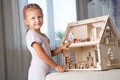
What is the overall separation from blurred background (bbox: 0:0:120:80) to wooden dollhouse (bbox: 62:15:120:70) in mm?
920

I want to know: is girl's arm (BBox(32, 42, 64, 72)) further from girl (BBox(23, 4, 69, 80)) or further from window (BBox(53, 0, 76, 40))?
window (BBox(53, 0, 76, 40))

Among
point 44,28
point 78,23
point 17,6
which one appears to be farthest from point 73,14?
point 78,23

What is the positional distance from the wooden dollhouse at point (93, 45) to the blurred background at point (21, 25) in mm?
920

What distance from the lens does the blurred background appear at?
209 cm

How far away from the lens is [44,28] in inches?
89.8

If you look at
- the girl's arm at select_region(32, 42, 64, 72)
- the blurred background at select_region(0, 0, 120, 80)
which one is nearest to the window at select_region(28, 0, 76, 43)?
the blurred background at select_region(0, 0, 120, 80)

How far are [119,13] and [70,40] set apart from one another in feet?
4.31

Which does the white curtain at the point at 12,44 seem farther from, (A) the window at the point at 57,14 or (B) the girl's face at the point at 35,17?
(B) the girl's face at the point at 35,17

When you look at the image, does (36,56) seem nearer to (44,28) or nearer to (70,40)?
(70,40)

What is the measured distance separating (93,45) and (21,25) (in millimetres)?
1259

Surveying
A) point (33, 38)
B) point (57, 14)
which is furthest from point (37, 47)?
point (57, 14)

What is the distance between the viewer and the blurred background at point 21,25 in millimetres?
2086

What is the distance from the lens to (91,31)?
1.11m

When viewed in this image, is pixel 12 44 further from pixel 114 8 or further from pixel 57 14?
pixel 114 8
